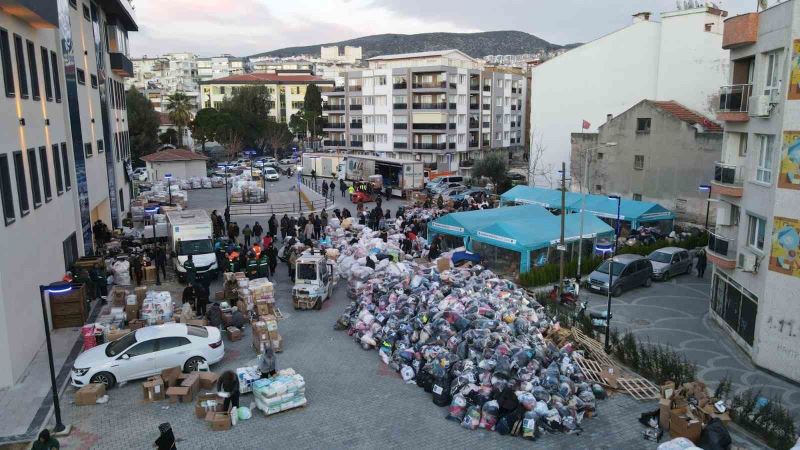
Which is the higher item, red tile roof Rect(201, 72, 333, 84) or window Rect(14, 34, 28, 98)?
red tile roof Rect(201, 72, 333, 84)

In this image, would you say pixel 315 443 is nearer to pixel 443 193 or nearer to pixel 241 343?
pixel 241 343

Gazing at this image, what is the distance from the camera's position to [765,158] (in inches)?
663

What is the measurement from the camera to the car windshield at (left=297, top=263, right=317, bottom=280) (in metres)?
20.2

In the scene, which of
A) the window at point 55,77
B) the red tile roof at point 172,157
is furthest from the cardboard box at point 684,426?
the red tile roof at point 172,157

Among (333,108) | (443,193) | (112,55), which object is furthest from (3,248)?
A: (333,108)

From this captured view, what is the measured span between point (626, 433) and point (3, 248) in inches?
569

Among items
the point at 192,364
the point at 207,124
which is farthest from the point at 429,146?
the point at 192,364

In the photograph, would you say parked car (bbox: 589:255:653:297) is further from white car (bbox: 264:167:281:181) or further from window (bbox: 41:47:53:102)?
white car (bbox: 264:167:281:181)

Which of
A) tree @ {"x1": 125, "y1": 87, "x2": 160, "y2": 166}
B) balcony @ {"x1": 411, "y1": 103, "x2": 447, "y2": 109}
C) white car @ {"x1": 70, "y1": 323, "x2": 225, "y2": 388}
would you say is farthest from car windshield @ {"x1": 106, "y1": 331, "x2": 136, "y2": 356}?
tree @ {"x1": 125, "y1": 87, "x2": 160, "y2": 166}

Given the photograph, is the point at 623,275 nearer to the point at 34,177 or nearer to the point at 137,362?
the point at 137,362

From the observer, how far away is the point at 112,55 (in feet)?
120

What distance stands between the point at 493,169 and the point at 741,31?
32.9 metres

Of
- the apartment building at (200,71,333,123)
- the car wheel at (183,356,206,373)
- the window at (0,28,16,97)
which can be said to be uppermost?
the apartment building at (200,71,333,123)

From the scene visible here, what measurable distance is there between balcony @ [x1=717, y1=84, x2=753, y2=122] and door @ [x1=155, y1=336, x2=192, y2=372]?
679 inches
